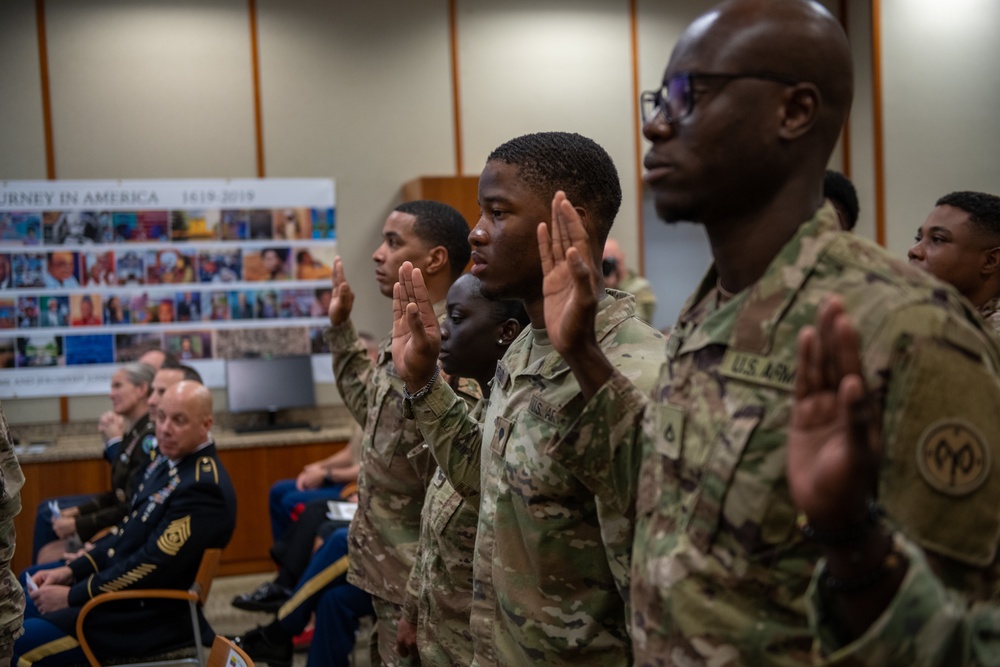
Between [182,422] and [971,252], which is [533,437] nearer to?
[971,252]

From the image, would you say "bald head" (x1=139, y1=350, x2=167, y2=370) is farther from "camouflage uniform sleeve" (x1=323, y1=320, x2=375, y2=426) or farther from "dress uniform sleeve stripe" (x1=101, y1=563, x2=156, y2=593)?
"camouflage uniform sleeve" (x1=323, y1=320, x2=375, y2=426)

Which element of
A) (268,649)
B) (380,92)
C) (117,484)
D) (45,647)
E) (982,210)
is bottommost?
(268,649)

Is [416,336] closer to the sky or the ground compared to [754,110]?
closer to the ground

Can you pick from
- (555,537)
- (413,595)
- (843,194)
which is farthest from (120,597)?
(843,194)

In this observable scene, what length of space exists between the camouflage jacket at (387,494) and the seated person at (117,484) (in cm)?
164

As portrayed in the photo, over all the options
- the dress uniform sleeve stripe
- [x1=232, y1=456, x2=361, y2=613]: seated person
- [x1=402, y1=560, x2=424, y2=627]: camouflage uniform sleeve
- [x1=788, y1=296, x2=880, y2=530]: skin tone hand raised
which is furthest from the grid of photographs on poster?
[x1=788, y1=296, x2=880, y2=530]: skin tone hand raised

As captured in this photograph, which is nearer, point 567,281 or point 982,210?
point 567,281

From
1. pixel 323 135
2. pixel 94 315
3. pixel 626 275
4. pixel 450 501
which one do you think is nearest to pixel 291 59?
pixel 323 135

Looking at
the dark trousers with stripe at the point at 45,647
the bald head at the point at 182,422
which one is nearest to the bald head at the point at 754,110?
the bald head at the point at 182,422

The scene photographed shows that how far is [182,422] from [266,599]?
113 centimetres

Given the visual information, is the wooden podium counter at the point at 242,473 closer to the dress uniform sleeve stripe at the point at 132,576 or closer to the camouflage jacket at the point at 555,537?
the dress uniform sleeve stripe at the point at 132,576

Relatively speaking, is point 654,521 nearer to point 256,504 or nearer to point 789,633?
point 789,633

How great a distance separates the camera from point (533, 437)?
5.06 ft

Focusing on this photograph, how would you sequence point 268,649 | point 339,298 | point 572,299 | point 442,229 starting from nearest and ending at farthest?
point 572,299, point 442,229, point 339,298, point 268,649
